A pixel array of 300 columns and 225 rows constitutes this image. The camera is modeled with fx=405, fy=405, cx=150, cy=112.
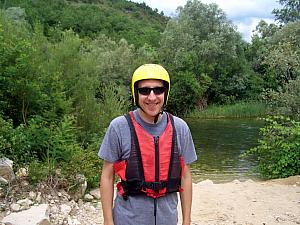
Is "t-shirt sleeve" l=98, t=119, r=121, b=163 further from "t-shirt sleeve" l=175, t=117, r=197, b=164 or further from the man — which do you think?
"t-shirt sleeve" l=175, t=117, r=197, b=164

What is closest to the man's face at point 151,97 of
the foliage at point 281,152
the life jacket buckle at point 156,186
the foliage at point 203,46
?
the life jacket buckle at point 156,186

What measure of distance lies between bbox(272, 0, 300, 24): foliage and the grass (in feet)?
38.9

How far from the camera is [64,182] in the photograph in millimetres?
6137

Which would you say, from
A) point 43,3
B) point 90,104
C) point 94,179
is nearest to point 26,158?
point 94,179

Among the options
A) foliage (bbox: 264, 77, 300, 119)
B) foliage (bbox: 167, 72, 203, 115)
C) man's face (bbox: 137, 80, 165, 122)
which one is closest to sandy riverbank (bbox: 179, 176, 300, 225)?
man's face (bbox: 137, 80, 165, 122)

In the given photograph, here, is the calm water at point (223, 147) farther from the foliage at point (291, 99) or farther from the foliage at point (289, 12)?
the foliage at point (289, 12)

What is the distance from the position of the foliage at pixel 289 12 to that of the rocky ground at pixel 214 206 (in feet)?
104

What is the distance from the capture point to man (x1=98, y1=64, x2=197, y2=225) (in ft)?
6.72

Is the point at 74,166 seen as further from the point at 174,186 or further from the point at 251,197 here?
the point at 174,186

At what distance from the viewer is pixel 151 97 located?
2080mm

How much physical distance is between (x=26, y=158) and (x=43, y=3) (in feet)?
163

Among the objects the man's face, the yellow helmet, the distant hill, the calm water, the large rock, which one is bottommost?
the calm water

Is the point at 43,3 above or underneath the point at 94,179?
above

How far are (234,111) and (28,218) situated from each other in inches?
947
